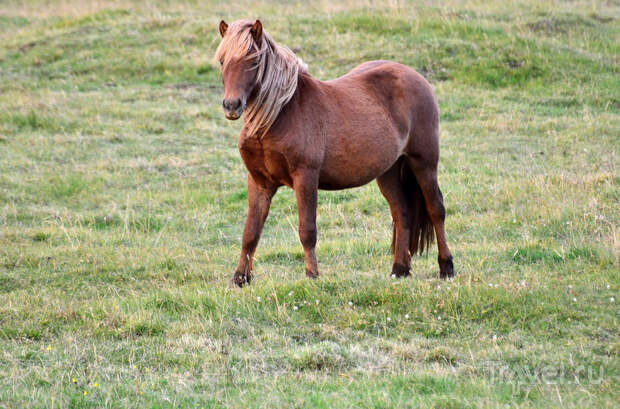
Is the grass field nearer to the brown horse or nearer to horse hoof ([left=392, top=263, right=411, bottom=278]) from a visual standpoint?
horse hoof ([left=392, top=263, right=411, bottom=278])

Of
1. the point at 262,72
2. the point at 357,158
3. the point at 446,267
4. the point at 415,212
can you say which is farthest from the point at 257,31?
the point at 446,267

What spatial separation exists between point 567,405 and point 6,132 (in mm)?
11654

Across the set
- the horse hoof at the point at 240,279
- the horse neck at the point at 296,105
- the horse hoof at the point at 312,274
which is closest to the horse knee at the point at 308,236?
the horse hoof at the point at 312,274

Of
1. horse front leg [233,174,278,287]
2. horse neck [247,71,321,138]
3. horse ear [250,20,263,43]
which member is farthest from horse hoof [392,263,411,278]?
horse ear [250,20,263,43]

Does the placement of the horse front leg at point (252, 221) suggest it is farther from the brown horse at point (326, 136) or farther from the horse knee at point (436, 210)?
the horse knee at point (436, 210)

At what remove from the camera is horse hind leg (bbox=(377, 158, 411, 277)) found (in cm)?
718

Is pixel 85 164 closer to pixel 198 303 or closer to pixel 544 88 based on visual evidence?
pixel 198 303

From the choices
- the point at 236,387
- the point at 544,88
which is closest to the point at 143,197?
the point at 236,387

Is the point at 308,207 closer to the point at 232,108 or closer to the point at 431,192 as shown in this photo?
the point at 232,108

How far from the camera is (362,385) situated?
14.9ft

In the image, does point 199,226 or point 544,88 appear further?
point 544,88

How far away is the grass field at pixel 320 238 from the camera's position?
4.74 m

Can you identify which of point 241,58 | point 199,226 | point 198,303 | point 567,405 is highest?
point 241,58

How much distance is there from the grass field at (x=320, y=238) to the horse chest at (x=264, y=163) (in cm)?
93
